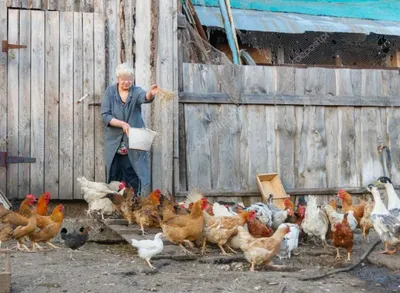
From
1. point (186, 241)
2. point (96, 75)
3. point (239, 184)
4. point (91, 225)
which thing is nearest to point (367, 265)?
point (186, 241)

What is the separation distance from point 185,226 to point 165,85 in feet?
7.90

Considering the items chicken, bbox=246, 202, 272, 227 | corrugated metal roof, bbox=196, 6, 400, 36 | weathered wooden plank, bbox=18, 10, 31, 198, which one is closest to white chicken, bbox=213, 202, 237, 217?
chicken, bbox=246, 202, 272, 227

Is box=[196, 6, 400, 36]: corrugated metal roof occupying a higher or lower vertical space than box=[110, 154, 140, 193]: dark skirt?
higher

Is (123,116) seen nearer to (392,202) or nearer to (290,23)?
(392,202)

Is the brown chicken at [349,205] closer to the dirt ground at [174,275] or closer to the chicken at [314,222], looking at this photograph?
the chicken at [314,222]

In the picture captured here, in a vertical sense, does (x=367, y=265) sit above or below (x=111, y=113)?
below

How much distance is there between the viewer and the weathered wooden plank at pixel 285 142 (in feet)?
28.8

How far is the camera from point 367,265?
6.63 metres

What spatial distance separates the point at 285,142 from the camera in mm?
8820

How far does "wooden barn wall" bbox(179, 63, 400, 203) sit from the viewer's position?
8.49 meters

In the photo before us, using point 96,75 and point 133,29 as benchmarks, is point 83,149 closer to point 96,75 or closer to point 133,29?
point 96,75

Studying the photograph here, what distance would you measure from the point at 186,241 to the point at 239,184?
1.98 meters

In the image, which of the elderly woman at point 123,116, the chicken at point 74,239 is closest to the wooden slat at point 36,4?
the elderly woman at point 123,116

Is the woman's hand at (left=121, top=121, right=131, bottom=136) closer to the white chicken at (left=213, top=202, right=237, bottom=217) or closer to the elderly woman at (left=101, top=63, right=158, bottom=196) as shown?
the elderly woman at (left=101, top=63, right=158, bottom=196)
